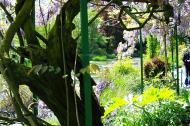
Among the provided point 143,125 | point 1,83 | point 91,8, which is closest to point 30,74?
point 143,125

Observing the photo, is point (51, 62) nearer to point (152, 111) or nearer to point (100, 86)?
point (152, 111)

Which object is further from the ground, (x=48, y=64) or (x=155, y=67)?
(x=48, y=64)

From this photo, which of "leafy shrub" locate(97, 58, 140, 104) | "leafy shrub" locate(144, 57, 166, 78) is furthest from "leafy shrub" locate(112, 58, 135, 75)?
"leafy shrub" locate(97, 58, 140, 104)

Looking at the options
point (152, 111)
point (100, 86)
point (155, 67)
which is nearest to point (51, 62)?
point (152, 111)

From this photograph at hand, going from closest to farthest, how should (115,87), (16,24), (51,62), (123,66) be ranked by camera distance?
1. (16,24)
2. (51,62)
3. (115,87)
4. (123,66)

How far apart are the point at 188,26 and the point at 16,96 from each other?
15.1 feet

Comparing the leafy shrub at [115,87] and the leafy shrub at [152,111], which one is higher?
the leafy shrub at [152,111]

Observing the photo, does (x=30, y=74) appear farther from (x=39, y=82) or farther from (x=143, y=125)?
(x=143, y=125)

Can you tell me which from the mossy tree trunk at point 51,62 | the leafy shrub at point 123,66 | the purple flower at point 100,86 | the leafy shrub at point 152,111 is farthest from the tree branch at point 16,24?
the leafy shrub at point 123,66

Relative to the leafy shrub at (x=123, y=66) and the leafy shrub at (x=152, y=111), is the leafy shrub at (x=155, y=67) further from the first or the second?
the leafy shrub at (x=152, y=111)

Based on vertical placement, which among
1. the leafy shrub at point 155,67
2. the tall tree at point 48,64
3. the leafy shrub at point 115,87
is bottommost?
the leafy shrub at point 155,67

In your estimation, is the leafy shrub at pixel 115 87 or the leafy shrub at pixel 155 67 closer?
the leafy shrub at pixel 115 87

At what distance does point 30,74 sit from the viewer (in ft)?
8.00

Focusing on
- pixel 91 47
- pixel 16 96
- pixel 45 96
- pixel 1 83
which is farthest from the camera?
pixel 1 83
